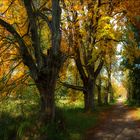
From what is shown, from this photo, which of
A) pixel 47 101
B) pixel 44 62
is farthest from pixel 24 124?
pixel 44 62

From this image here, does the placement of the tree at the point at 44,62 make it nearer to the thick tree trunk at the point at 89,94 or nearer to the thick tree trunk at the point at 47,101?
the thick tree trunk at the point at 47,101

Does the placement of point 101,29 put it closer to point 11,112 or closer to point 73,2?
point 73,2

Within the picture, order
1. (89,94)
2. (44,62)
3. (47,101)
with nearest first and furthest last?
(47,101)
(44,62)
(89,94)

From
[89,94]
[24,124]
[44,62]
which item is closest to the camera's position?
[24,124]

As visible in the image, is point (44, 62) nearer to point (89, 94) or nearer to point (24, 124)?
point (24, 124)

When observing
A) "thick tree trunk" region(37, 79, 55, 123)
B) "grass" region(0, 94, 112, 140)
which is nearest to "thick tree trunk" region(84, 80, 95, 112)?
"grass" region(0, 94, 112, 140)

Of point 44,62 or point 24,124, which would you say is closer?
point 24,124

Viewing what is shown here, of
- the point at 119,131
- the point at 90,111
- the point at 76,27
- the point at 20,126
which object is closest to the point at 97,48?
the point at 76,27

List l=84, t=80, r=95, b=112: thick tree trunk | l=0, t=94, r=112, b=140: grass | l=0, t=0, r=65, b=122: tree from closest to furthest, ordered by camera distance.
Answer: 1. l=0, t=94, r=112, b=140: grass
2. l=0, t=0, r=65, b=122: tree
3. l=84, t=80, r=95, b=112: thick tree trunk

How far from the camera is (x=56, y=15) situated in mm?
14227

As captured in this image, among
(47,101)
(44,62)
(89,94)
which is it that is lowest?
(47,101)

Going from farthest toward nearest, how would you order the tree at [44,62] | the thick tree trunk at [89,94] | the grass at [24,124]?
the thick tree trunk at [89,94] < the tree at [44,62] < the grass at [24,124]

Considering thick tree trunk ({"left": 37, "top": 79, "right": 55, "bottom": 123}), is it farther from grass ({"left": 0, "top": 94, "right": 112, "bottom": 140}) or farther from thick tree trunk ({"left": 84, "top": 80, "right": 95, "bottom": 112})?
thick tree trunk ({"left": 84, "top": 80, "right": 95, "bottom": 112})

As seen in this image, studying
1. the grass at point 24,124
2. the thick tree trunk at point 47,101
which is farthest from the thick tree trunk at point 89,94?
the thick tree trunk at point 47,101
